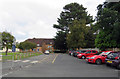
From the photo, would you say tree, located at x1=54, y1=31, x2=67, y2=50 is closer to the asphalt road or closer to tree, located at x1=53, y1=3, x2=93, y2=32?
tree, located at x1=53, y1=3, x2=93, y2=32

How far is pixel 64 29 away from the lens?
57.5m

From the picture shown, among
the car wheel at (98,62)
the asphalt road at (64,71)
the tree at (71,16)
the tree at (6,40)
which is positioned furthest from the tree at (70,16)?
the asphalt road at (64,71)

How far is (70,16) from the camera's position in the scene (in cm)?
5419

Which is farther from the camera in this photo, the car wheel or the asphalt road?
the car wheel

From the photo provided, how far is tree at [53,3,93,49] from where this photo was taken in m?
51.7

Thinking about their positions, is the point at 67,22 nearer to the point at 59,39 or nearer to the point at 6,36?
the point at 59,39

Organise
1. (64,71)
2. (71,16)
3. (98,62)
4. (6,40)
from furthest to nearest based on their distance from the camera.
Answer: (71,16), (6,40), (98,62), (64,71)

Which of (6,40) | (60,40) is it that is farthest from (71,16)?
(6,40)

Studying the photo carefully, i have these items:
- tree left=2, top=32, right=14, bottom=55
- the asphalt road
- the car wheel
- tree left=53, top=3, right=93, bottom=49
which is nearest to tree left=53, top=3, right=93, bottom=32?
tree left=53, top=3, right=93, bottom=49

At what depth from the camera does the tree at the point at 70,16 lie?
51.7m

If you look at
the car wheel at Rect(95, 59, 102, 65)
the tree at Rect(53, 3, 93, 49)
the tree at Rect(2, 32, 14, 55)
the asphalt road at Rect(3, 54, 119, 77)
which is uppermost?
the tree at Rect(53, 3, 93, 49)

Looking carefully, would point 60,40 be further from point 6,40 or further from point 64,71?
point 64,71

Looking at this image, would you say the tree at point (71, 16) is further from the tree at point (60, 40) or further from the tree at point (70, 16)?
the tree at point (60, 40)

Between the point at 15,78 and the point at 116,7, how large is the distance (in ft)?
46.7
